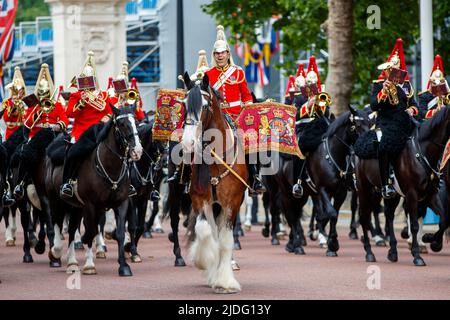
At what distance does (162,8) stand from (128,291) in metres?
33.9

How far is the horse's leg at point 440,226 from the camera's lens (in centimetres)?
1798

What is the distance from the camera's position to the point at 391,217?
750 inches

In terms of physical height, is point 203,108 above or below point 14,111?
above

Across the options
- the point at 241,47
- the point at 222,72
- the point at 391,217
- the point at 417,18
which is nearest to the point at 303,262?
the point at 391,217

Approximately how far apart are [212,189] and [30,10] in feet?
153

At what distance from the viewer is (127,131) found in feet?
53.1

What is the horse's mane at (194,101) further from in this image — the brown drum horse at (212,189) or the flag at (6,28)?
the flag at (6,28)

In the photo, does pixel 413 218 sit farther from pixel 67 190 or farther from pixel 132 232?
pixel 67 190

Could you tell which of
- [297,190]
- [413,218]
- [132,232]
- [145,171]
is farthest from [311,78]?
[132,232]

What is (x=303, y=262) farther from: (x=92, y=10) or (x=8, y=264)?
(x=92, y=10)

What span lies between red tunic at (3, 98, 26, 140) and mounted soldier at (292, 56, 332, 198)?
4.63m

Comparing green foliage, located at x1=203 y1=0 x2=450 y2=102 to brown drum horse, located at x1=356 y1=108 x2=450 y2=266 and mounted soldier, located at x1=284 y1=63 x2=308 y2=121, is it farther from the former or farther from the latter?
brown drum horse, located at x1=356 y1=108 x2=450 y2=266

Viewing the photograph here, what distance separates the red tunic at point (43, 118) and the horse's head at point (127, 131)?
9.40 feet

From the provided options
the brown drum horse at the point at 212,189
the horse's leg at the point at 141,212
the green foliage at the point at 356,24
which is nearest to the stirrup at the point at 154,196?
the horse's leg at the point at 141,212
